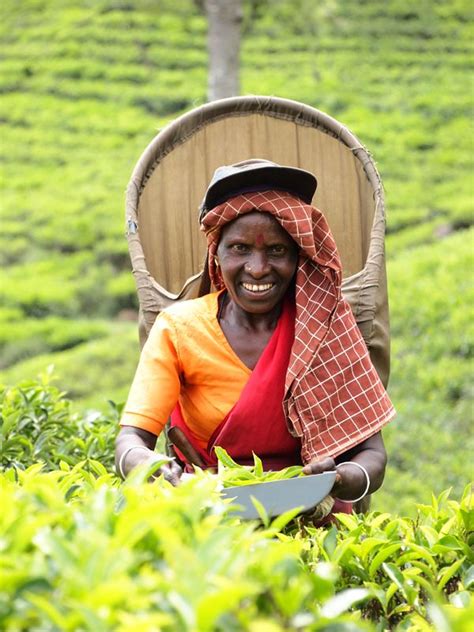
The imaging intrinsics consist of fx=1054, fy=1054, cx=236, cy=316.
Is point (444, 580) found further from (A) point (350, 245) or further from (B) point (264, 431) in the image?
(A) point (350, 245)

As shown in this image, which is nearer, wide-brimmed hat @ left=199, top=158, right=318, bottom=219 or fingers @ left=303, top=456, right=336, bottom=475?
fingers @ left=303, top=456, right=336, bottom=475

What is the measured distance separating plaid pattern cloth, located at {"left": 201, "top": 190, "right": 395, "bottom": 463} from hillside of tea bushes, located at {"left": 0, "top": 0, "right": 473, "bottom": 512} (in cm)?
223

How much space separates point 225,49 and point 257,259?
11.1ft

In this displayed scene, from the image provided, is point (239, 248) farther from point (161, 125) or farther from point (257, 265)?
point (161, 125)

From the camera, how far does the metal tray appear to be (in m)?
1.97

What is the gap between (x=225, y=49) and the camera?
5.64 meters

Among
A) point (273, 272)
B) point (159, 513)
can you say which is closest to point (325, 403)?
point (273, 272)

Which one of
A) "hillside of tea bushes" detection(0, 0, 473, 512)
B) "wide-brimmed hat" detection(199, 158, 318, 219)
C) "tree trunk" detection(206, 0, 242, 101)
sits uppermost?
"tree trunk" detection(206, 0, 242, 101)

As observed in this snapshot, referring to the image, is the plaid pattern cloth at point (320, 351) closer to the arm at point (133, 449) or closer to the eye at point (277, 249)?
the eye at point (277, 249)

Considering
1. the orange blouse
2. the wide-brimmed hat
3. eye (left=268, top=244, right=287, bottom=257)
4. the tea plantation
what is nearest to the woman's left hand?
the tea plantation

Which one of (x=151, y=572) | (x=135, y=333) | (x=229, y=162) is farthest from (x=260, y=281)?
(x=135, y=333)

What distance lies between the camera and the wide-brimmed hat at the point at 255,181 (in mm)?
2520

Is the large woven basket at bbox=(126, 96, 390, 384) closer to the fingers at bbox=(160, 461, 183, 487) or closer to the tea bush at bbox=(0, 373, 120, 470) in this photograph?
the tea bush at bbox=(0, 373, 120, 470)

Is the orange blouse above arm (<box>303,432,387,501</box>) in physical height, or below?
above
